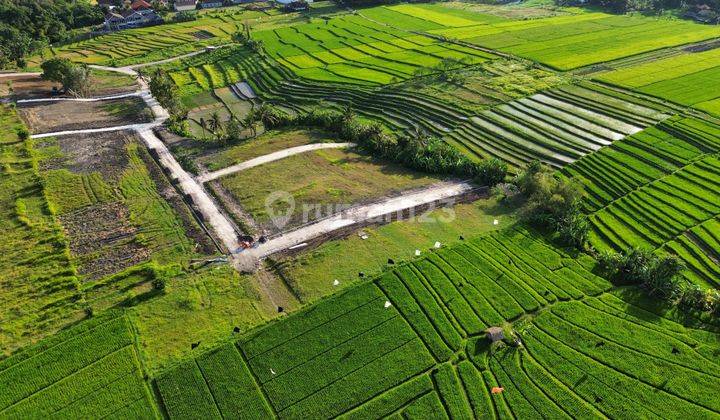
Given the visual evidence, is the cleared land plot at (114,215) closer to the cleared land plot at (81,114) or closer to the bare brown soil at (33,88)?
the cleared land plot at (81,114)

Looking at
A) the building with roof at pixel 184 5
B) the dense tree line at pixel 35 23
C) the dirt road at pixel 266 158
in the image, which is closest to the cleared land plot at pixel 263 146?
the dirt road at pixel 266 158

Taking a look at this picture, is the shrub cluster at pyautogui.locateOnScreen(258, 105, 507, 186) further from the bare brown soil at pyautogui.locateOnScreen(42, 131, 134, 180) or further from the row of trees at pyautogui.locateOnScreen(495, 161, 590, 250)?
the bare brown soil at pyautogui.locateOnScreen(42, 131, 134, 180)

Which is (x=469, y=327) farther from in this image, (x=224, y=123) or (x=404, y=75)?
(x=404, y=75)

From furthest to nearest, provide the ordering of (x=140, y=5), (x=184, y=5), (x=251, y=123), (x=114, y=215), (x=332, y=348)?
(x=184, y=5) < (x=140, y=5) < (x=251, y=123) < (x=114, y=215) < (x=332, y=348)

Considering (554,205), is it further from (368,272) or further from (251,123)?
(251,123)

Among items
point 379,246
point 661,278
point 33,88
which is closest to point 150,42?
point 33,88

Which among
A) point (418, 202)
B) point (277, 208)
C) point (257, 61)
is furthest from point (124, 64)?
point (418, 202)
